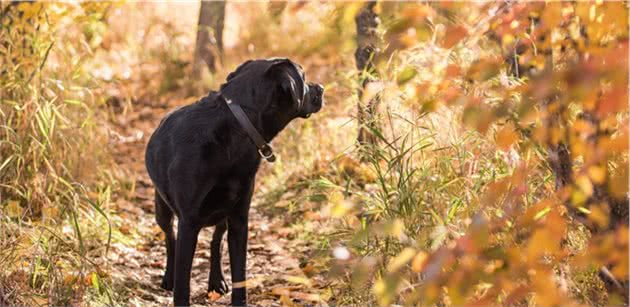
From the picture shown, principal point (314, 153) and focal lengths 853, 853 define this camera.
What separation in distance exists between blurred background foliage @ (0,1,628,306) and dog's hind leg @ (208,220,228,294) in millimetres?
478

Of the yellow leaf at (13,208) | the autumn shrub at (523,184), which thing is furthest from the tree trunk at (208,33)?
the autumn shrub at (523,184)

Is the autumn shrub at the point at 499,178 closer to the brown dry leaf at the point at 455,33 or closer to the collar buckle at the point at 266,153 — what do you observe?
the brown dry leaf at the point at 455,33

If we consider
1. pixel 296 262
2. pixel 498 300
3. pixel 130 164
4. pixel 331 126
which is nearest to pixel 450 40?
pixel 498 300

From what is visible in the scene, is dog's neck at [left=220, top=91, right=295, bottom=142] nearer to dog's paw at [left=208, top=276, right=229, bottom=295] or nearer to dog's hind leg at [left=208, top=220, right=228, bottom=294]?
dog's hind leg at [left=208, top=220, right=228, bottom=294]

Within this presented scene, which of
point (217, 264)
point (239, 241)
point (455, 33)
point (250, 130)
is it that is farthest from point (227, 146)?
point (455, 33)

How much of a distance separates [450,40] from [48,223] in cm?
314

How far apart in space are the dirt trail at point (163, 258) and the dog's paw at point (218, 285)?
0.04m

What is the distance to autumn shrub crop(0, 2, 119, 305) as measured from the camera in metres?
4.09

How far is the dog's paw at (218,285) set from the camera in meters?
4.67

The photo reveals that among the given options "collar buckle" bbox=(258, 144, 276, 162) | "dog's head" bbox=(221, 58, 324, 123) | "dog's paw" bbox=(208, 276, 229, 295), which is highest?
"dog's head" bbox=(221, 58, 324, 123)

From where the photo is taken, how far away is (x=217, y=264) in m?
4.66

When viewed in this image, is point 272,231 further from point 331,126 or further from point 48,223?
point 48,223

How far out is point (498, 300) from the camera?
11.1 feet

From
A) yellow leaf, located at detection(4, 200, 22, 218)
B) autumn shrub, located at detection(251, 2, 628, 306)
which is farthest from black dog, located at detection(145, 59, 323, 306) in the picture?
yellow leaf, located at detection(4, 200, 22, 218)
